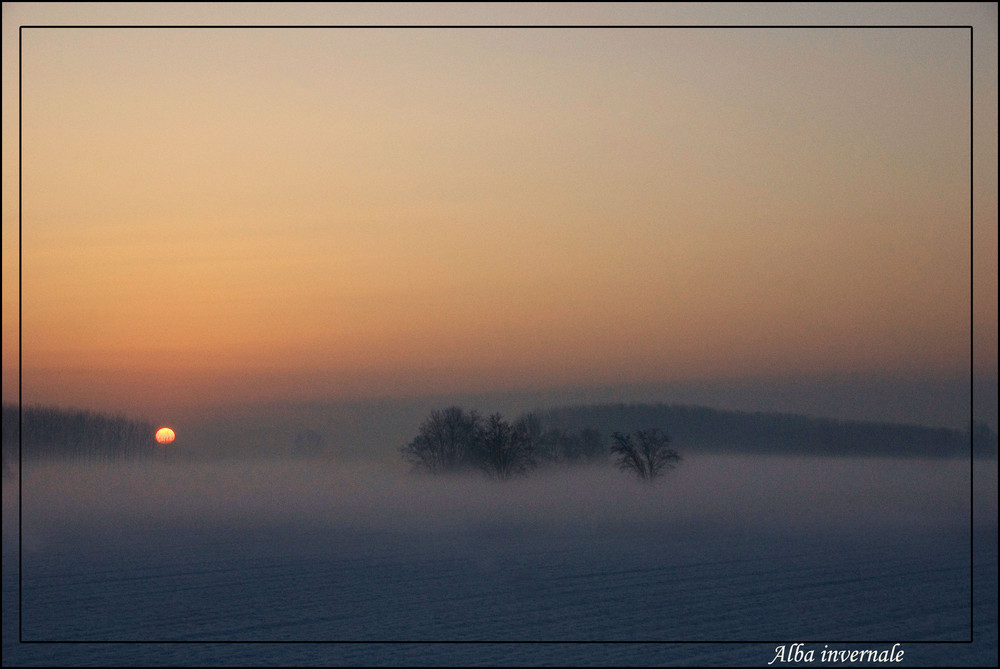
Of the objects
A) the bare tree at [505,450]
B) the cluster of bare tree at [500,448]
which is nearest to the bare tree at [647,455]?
the cluster of bare tree at [500,448]

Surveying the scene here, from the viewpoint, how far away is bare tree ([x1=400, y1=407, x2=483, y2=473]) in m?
101

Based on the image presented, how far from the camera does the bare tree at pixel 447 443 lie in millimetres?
101062

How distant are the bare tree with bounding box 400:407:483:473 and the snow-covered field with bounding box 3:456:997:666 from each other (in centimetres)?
1638

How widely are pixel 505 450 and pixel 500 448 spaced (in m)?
0.55

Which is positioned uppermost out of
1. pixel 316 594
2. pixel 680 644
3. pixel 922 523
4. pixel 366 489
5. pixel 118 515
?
pixel 366 489

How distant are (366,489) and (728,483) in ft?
124

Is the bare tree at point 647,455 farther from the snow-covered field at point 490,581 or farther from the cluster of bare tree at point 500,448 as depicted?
the snow-covered field at point 490,581

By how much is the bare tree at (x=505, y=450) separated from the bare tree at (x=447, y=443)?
1082 millimetres

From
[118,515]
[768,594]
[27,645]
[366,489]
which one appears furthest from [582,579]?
[366,489]

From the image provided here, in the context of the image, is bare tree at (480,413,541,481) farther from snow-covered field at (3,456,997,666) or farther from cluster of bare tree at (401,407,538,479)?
snow-covered field at (3,456,997,666)

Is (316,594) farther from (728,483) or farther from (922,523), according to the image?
(728,483)

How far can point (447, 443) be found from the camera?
335 ft

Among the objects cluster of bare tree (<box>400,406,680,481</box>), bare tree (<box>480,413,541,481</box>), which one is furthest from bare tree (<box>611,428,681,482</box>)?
bare tree (<box>480,413,541,481</box>)

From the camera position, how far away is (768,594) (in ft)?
128
